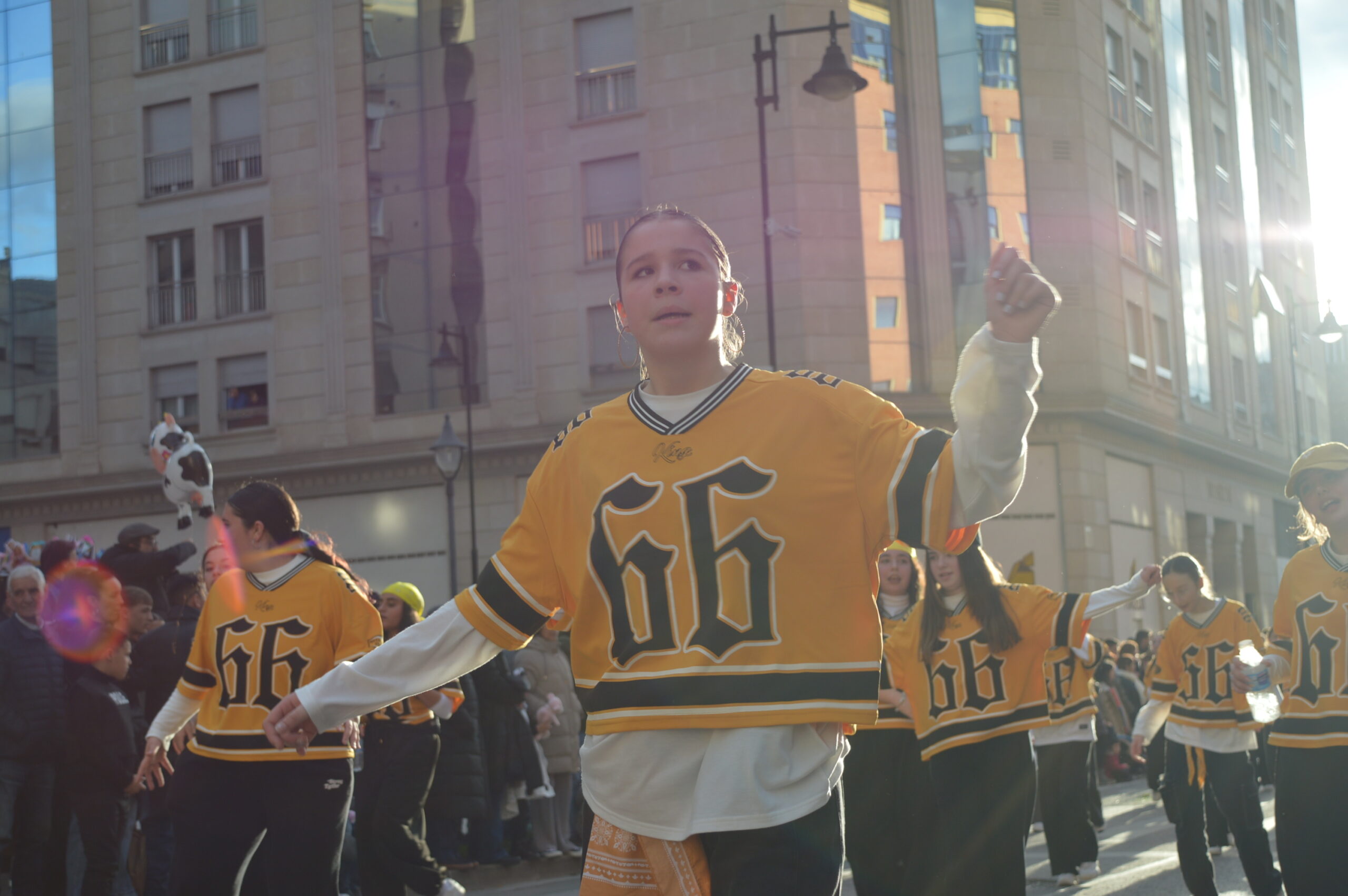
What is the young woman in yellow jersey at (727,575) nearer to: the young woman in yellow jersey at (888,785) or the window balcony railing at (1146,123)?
the young woman in yellow jersey at (888,785)

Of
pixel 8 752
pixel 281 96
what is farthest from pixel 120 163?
pixel 8 752

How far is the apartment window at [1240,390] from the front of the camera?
40344 mm

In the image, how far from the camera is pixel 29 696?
905 centimetres

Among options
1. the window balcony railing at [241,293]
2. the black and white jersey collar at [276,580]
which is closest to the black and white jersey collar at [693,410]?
the black and white jersey collar at [276,580]

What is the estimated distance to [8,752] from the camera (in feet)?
29.4

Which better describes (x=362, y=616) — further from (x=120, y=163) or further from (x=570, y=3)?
(x=120, y=163)

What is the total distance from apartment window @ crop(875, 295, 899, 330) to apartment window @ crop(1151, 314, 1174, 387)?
28.2 feet

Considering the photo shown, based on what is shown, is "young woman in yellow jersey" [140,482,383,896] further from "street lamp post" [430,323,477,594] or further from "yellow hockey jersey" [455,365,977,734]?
"street lamp post" [430,323,477,594]

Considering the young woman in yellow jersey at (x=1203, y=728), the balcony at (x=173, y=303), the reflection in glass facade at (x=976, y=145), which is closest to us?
the young woman in yellow jersey at (x=1203, y=728)

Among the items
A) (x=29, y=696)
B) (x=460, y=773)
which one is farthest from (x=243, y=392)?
(x=29, y=696)

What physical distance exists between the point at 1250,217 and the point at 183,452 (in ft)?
127

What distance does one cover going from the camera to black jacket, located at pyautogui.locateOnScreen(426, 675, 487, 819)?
10.5m

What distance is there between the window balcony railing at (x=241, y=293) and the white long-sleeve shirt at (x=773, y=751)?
1174 inches

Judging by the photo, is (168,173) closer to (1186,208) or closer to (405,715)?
(1186,208)
